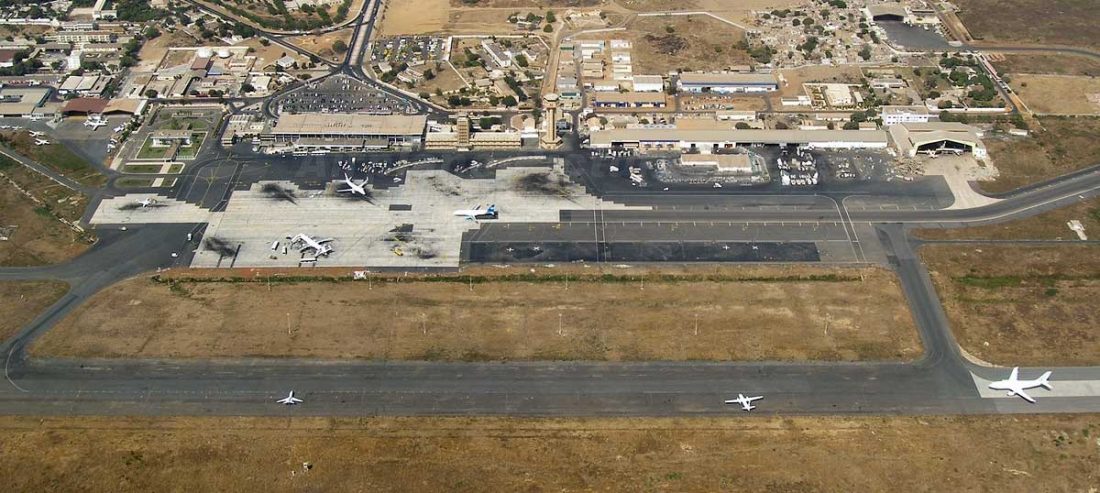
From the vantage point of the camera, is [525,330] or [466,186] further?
[466,186]

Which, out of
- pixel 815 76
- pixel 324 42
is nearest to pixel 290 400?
pixel 324 42

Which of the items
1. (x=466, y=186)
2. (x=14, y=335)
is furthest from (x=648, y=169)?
(x=14, y=335)

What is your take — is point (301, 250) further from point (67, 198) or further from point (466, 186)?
point (67, 198)

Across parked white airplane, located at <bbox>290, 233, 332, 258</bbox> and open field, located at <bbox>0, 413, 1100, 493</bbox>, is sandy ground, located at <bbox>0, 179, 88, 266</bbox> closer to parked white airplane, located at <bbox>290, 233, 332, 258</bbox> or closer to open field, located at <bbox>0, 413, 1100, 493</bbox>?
parked white airplane, located at <bbox>290, 233, 332, 258</bbox>

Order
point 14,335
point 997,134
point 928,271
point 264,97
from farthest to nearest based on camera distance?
1. point 264,97
2. point 997,134
3. point 928,271
4. point 14,335

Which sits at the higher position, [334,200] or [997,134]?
[997,134]

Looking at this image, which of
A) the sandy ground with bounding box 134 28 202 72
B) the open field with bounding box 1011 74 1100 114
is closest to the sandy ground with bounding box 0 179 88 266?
the sandy ground with bounding box 134 28 202 72
